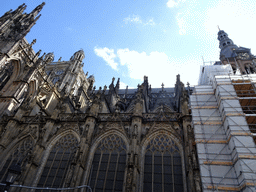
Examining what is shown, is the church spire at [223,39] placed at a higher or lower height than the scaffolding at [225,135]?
higher

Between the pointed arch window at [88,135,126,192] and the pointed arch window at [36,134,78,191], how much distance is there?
5.99 ft

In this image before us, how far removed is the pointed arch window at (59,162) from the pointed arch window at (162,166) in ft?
16.8

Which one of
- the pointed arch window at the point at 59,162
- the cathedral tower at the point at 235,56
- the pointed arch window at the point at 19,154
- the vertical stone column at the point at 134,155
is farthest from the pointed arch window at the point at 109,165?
the cathedral tower at the point at 235,56

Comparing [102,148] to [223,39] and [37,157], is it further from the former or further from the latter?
[223,39]

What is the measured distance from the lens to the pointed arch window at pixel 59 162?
37.9ft

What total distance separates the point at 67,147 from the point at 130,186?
18.3 feet

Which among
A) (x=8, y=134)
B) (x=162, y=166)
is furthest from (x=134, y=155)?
(x=8, y=134)

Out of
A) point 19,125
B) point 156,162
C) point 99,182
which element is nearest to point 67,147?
point 99,182

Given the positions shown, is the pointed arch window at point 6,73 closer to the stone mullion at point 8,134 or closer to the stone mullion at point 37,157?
the stone mullion at point 8,134

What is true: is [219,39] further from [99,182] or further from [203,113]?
[99,182]

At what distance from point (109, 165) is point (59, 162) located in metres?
3.46

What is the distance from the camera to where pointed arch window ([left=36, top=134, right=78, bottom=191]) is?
37.9 ft

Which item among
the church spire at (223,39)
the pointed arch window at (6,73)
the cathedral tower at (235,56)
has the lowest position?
the pointed arch window at (6,73)

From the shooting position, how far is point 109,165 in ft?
38.5
